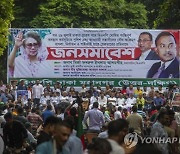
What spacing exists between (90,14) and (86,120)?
83.0 ft

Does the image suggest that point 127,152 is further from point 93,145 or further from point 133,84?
Answer: point 133,84

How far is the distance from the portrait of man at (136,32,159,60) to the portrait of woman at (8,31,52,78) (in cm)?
444

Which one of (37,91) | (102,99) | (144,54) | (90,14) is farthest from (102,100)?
(90,14)

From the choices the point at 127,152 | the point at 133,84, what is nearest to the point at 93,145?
the point at 127,152

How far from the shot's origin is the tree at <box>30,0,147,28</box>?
148 feet

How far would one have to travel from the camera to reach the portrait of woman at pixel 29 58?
3488cm

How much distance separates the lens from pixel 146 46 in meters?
35.2

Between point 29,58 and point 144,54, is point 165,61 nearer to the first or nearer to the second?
point 144,54

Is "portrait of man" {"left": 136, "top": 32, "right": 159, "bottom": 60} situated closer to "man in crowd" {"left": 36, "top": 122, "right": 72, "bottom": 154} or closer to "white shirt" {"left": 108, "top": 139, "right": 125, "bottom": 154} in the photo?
"man in crowd" {"left": 36, "top": 122, "right": 72, "bottom": 154}

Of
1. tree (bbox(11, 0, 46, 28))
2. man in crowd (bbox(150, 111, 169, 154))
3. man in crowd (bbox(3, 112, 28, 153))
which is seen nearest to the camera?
man in crowd (bbox(150, 111, 169, 154))

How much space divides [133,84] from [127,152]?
26.1 metres

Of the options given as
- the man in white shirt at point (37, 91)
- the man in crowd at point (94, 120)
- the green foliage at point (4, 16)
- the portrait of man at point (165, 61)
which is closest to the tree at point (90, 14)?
the portrait of man at point (165, 61)

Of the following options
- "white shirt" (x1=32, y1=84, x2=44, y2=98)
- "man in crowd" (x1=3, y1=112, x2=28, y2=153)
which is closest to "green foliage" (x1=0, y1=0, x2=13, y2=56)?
"white shirt" (x1=32, y1=84, x2=44, y2=98)

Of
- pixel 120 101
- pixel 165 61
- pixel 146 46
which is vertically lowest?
pixel 120 101
